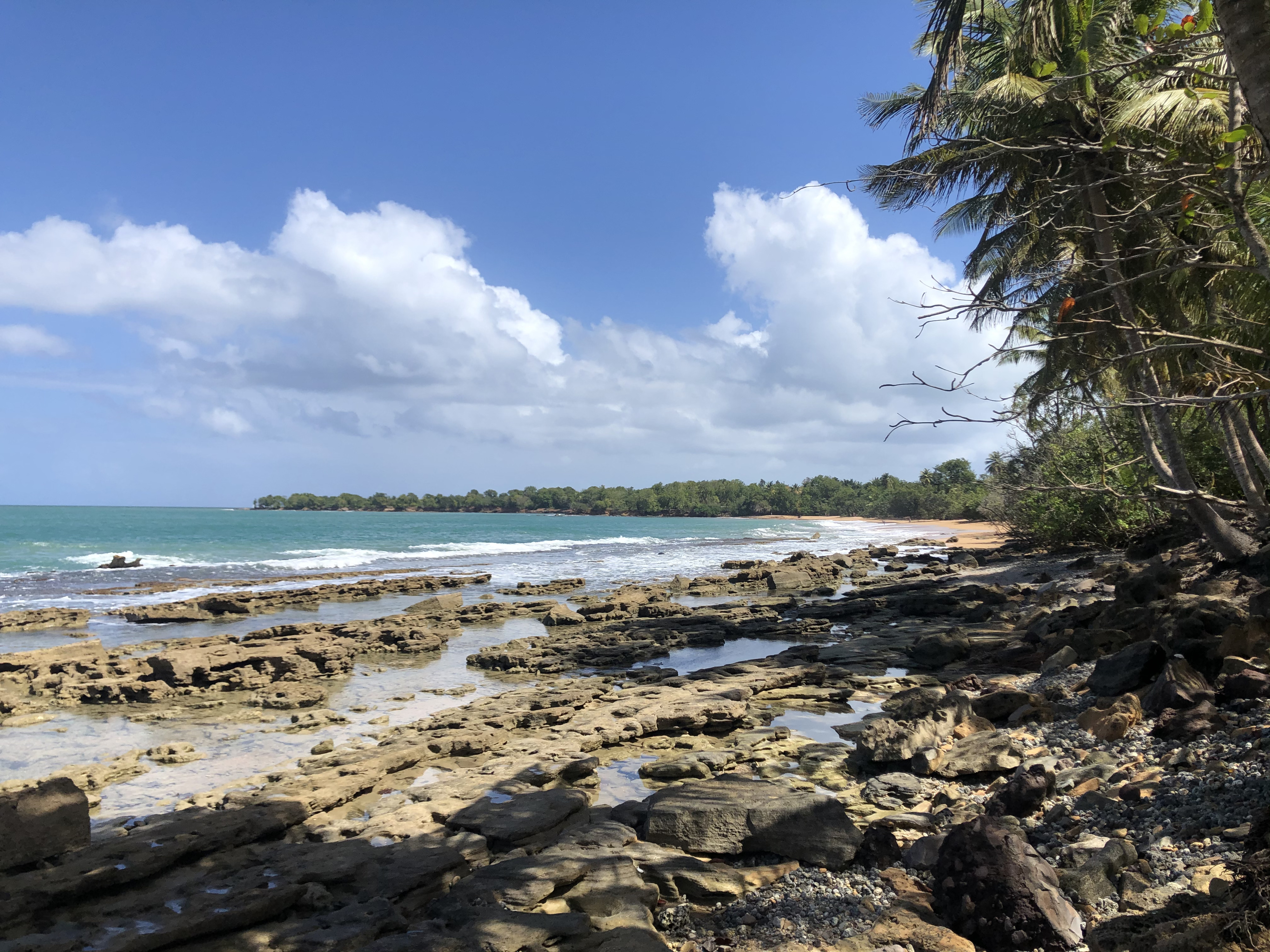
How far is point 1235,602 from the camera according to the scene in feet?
28.0

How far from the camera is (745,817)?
5.21 metres

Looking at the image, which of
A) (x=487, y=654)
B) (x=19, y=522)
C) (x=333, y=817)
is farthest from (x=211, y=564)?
(x=19, y=522)

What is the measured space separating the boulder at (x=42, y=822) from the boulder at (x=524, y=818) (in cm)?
262

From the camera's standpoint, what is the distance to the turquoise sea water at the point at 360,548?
32031mm

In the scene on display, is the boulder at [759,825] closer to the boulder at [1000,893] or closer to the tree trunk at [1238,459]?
the boulder at [1000,893]

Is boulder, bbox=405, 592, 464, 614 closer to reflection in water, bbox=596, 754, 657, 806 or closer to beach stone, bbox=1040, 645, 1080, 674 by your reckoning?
reflection in water, bbox=596, 754, 657, 806

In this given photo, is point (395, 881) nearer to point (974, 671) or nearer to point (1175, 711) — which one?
point (1175, 711)

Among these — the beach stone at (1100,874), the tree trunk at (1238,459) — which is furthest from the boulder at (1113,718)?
the tree trunk at (1238,459)

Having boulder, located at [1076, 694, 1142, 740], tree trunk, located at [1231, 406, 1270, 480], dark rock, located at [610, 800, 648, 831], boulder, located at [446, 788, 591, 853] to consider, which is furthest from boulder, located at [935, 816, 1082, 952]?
tree trunk, located at [1231, 406, 1270, 480]

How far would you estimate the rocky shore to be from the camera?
12.4ft

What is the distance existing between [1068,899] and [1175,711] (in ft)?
9.62

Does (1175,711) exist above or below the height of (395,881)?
above

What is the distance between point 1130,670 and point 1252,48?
19.3 feet

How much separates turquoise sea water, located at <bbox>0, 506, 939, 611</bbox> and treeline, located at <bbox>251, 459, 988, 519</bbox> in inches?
487
